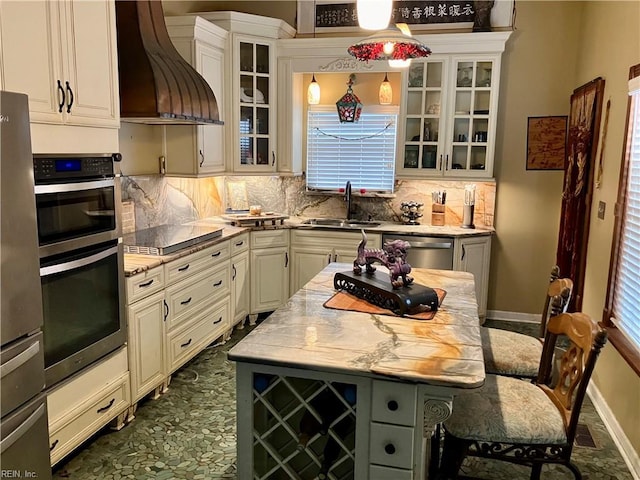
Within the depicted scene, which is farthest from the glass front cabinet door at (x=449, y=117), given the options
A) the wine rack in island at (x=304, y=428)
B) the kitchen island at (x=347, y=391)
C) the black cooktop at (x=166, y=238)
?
the wine rack in island at (x=304, y=428)

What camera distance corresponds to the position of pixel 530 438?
76.7 inches

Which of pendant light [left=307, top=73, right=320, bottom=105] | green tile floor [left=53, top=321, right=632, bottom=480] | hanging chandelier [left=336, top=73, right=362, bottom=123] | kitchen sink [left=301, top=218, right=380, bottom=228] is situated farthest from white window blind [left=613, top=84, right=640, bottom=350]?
pendant light [left=307, top=73, right=320, bottom=105]

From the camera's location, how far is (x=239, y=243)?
430 cm

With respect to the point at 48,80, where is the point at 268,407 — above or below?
below

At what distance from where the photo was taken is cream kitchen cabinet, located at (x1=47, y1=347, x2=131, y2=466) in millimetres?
2328

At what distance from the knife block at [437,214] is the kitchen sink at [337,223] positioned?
541 mm

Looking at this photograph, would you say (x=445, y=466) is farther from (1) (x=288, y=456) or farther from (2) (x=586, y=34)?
(2) (x=586, y=34)

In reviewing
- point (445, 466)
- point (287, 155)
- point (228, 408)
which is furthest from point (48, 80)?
point (287, 155)

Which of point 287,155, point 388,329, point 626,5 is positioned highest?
point 626,5

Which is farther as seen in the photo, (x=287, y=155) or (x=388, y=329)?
(x=287, y=155)

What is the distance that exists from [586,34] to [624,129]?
1.60 meters

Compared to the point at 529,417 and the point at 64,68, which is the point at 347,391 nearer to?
the point at 529,417

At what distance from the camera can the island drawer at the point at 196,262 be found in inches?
127

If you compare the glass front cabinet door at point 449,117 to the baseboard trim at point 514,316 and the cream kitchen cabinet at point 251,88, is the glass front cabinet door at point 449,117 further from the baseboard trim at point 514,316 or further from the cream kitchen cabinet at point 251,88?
the baseboard trim at point 514,316
